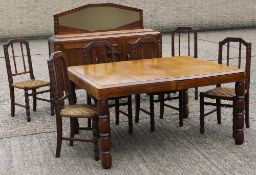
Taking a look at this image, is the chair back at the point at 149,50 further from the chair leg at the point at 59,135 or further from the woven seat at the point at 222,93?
the chair leg at the point at 59,135

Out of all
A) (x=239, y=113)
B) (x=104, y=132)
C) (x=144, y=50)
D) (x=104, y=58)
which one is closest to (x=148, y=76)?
(x=104, y=132)

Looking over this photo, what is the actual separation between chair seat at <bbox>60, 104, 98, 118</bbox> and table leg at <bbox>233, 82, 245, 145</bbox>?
1499 mm

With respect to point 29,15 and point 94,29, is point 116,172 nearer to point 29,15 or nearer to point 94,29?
point 94,29

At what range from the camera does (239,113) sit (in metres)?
4.83

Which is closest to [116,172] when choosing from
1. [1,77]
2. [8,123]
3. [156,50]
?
[8,123]

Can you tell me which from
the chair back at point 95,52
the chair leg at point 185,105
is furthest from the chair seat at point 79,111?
the chair leg at point 185,105

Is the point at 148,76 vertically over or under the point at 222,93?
over

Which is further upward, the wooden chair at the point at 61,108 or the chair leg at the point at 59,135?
the wooden chair at the point at 61,108

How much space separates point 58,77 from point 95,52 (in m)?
1.26

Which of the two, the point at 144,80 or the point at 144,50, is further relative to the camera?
the point at 144,50

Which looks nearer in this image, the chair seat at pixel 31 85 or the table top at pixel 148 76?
the table top at pixel 148 76

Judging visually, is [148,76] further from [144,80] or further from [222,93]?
[222,93]

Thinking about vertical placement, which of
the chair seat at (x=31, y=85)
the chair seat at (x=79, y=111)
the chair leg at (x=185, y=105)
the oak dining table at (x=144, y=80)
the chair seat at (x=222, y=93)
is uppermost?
the oak dining table at (x=144, y=80)

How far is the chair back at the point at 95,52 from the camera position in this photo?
564cm
